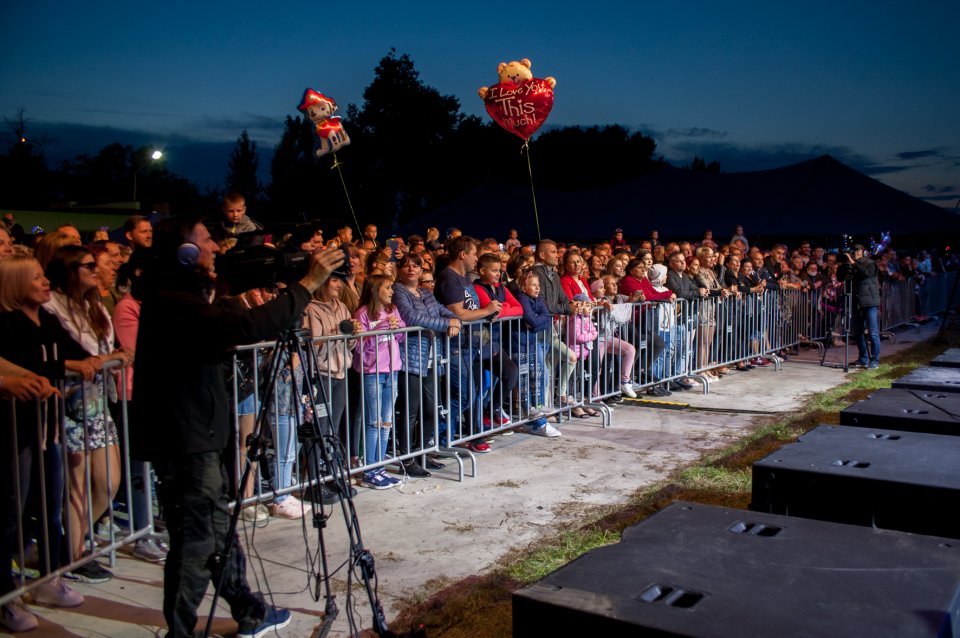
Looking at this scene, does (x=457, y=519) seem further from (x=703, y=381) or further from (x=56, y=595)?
(x=703, y=381)

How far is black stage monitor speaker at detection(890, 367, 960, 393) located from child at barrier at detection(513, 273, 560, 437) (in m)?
3.56

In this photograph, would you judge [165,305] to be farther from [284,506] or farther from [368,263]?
[368,263]

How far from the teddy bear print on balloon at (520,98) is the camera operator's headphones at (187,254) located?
12001mm

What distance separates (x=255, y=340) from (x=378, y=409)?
3379mm

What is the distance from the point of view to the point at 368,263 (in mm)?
7996

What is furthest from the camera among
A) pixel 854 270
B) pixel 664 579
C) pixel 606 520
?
pixel 854 270

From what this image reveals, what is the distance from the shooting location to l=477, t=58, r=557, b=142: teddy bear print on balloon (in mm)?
14875

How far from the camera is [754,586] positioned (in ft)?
7.64

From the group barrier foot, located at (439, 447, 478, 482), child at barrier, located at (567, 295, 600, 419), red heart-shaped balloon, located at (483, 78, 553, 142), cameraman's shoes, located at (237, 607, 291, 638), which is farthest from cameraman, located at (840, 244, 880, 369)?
cameraman's shoes, located at (237, 607, 291, 638)

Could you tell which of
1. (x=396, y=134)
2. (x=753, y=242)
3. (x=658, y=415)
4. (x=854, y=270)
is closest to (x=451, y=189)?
(x=396, y=134)

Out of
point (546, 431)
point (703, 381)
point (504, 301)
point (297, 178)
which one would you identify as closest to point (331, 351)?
point (504, 301)

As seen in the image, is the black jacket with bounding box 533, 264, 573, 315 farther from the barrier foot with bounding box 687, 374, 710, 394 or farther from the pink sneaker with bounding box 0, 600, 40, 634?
the pink sneaker with bounding box 0, 600, 40, 634

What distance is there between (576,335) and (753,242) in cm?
1747

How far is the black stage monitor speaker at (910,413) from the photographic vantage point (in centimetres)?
480
